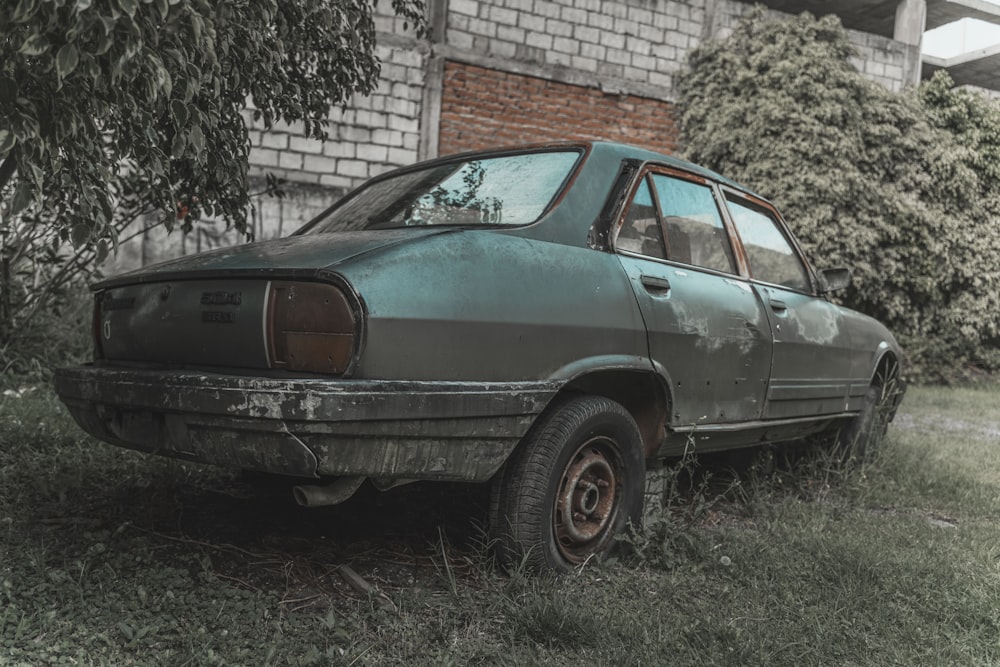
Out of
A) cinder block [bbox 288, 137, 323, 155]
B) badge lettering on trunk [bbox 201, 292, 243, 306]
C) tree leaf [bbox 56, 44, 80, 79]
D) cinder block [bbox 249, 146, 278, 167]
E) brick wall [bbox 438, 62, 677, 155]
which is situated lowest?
badge lettering on trunk [bbox 201, 292, 243, 306]

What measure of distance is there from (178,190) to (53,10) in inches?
100

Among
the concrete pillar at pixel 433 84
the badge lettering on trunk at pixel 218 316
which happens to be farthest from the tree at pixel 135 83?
the concrete pillar at pixel 433 84

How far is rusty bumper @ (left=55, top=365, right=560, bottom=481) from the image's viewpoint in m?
2.10

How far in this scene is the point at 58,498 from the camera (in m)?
3.28

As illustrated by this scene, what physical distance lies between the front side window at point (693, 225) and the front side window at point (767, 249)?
0.19 m

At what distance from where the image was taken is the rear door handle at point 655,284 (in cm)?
295

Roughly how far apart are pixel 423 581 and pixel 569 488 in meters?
0.58

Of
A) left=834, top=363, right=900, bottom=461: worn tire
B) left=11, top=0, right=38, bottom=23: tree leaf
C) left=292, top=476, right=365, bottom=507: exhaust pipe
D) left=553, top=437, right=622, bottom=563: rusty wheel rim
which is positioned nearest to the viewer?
left=11, top=0, right=38, bottom=23: tree leaf

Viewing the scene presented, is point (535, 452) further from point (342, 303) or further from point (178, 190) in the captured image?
point (178, 190)

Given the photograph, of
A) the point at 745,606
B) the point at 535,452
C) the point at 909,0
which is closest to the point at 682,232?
the point at 535,452

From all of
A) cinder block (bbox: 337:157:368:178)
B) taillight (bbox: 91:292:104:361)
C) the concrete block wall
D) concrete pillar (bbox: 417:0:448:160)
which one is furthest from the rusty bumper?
concrete pillar (bbox: 417:0:448:160)

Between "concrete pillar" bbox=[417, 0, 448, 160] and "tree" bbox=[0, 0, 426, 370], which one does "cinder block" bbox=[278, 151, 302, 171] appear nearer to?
"concrete pillar" bbox=[417, 0, 448, 160]

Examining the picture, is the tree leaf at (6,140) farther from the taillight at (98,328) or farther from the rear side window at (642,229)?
the rear side window at (642,229)

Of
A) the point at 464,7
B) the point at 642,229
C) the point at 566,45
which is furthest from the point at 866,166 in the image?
the point at 642,229
